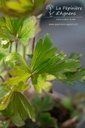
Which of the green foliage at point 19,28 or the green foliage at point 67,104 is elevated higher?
the green foliage at point 19,28

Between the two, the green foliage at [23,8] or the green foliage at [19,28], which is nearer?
the green foliage at [23,8]

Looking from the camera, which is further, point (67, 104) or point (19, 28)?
point (67, 104)

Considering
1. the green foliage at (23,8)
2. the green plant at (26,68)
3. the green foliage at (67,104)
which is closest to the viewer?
the green foliage at (23,8)

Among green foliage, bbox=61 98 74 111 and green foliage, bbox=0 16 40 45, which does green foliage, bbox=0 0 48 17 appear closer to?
green foliage, bbox=0 16 40 45

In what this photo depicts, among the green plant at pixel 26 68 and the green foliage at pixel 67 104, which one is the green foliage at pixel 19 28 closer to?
the green plant at pixel 26 68

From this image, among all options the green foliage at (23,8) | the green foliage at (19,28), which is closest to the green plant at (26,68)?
the green foliage at (19,28)

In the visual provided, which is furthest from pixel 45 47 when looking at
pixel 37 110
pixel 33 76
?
pixel 37 110

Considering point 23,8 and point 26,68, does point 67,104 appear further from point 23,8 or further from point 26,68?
point 23,8

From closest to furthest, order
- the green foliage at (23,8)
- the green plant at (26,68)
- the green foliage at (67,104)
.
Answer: the green foliage at (23,8) < the green plant at (26,68) < the green foliage at (67,104)

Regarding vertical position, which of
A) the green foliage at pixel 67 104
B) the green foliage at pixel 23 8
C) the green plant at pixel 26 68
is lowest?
the green foliage at pixel 67 104

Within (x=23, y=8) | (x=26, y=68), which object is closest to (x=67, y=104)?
(x=26, y=68)

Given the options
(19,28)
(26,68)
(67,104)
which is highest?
(19,28)

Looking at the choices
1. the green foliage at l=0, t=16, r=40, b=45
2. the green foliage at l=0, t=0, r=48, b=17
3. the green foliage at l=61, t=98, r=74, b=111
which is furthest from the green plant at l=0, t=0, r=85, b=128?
the green foliage at l=61, t=98, r=74, b=111

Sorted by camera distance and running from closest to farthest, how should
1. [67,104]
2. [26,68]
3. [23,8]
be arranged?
[23,8] < [26,68] < [67,104]
